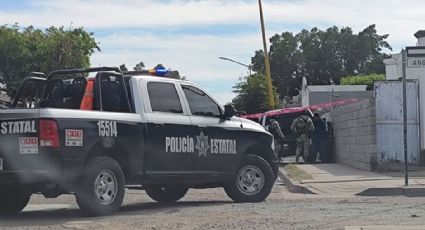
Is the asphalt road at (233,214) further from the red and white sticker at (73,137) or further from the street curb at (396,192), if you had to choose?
the red and white sticker at (73,137)

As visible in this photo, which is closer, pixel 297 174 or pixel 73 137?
pixel 73 137

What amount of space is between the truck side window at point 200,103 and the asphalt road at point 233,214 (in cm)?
152

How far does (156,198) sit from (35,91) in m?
2.85

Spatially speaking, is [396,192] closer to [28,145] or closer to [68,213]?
[68,213]

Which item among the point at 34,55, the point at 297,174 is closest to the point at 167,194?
the point at 297,174

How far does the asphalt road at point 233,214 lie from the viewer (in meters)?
8.82

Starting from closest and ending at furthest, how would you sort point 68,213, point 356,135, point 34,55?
1. point 68,213
2. point 356,135
3. point 34,55

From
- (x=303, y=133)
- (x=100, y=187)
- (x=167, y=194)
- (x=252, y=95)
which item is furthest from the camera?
(x=252, y=95)

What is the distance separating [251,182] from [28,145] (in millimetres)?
4245

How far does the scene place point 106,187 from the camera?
31.9 feet

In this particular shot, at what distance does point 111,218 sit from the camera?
9.48 meters

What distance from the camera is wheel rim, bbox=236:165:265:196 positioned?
38.9ft

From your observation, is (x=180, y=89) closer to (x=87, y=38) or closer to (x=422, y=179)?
(x=422, y=179)

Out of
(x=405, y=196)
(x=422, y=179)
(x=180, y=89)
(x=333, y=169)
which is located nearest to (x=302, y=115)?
(x=333, y=169)
